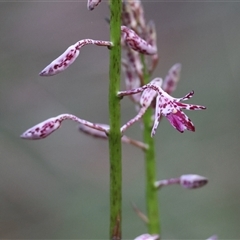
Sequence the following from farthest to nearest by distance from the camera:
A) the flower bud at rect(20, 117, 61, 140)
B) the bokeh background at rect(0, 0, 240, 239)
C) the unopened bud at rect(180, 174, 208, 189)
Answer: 1. the bokeh background at rect(0, 0, 240, 239)
2. the unopened bud at rect(180, 174, 208, 189)
3. the flower bud at rect(20, 117, 61, 140)

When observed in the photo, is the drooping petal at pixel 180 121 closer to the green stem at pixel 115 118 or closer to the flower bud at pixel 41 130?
the green stem at pixel 115 118

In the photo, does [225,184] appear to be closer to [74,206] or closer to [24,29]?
[74,206]

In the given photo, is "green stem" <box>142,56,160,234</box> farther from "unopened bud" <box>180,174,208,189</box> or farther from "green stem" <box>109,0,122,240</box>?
"green stem" <box>109,0,122,240</box>

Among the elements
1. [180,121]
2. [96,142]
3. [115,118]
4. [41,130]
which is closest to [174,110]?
[180,121]

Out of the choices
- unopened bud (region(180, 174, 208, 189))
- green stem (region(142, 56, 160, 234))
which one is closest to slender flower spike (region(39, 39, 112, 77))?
green stem (region(142, 56, 160, 234))

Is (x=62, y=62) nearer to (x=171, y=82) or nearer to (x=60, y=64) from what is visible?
(x=60, y=64)
